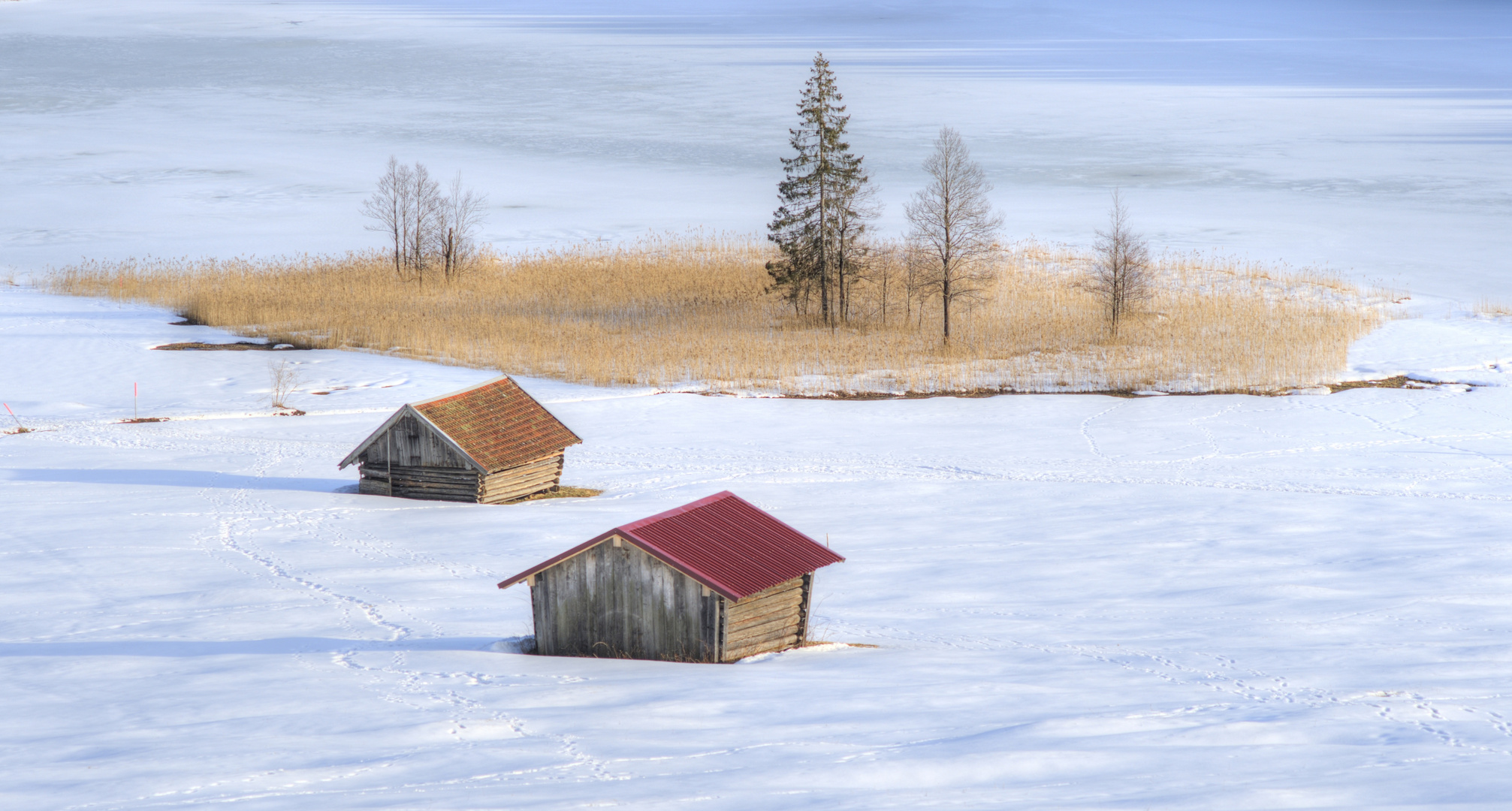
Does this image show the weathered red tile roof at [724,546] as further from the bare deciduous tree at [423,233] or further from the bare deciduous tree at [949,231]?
the bare deciduous tree at [423,233]

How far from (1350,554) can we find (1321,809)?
1080cm

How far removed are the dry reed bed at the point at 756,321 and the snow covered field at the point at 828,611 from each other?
2452 mm

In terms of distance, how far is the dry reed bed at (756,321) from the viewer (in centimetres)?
3469

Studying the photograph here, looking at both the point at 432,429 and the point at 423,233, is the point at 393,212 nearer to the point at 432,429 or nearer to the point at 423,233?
the point at 423,233

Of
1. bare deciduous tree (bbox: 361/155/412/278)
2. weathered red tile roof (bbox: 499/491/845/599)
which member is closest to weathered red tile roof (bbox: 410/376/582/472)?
weathered red tile roof (bbox: 499/491/845/599)

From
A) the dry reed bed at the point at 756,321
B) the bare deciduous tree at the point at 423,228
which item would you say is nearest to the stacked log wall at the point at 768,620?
the dry reed bed at the point at 756,321

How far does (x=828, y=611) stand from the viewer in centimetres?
1775

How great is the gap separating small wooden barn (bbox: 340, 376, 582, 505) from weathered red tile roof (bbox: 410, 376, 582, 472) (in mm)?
13

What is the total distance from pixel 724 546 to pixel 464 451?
9065mm

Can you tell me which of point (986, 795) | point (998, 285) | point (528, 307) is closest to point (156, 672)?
point (986, 795)

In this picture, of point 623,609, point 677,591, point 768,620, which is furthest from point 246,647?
point 768,620

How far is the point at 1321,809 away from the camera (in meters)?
9.92

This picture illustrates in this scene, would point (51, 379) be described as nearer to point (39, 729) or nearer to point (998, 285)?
point (39, 729)

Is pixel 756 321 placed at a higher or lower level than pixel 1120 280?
lower
